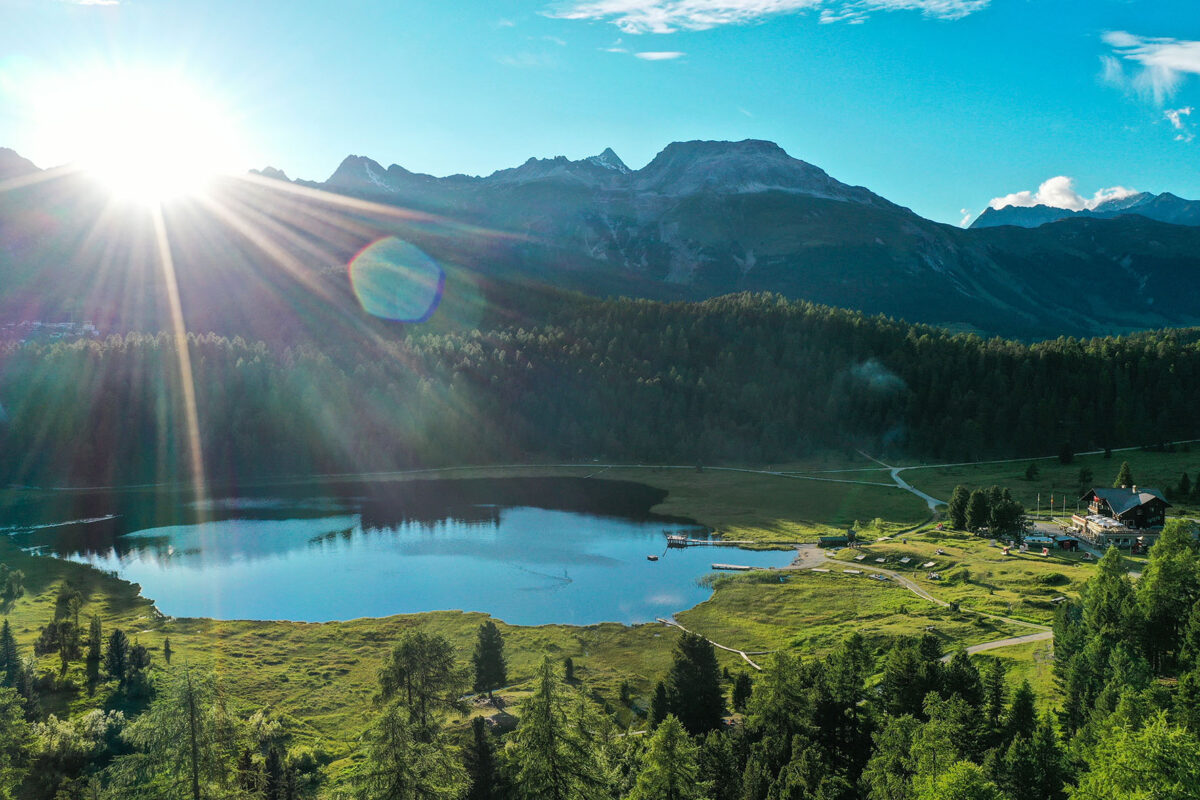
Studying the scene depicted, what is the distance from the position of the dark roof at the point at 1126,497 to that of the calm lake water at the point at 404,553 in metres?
38.2

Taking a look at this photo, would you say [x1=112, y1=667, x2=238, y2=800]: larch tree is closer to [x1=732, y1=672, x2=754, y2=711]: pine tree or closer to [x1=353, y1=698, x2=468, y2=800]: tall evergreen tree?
[x1=353, y1=698, x2=468, y2=800]: tall evergreen tree

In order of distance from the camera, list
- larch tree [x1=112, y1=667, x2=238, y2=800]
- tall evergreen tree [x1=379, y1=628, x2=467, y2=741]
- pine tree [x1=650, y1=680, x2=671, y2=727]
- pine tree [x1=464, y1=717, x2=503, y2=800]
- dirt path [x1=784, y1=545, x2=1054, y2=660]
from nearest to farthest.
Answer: larch tree [x1=112, y1=667, x2=238, y2=800] < pine tree [x1=464, y1=717, x2=503, y2=800] < tall evergreen tree [x1=379, y1=628, x2=467, y2=741] < pine tree [x1=650, y1=680, x2=671, y2=727] < dirt path [x1=784, y1=545, x2=1054, y2=660]

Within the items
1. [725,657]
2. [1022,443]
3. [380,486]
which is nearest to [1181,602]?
[725,657]

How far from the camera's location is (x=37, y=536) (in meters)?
122

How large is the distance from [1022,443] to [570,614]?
121605 millimetres

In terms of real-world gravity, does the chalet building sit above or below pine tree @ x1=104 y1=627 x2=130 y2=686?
above

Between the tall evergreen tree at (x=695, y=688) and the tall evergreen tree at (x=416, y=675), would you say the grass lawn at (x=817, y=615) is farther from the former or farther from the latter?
the tall evergreen tree at (x=416, y=675)

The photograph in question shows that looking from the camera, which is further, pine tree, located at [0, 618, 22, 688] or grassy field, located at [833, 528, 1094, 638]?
grassy field, located at [833, 528, 1094, 638]

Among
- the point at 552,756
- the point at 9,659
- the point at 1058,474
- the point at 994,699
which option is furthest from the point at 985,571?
Answer: the point at 9,659

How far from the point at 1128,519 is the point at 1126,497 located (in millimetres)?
2801

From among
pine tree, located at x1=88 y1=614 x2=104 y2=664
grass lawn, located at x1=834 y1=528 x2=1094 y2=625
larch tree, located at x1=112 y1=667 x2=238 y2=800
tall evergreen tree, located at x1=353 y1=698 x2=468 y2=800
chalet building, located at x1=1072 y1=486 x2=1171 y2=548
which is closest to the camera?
tall evergreen tree, located at x1=353 y1=698 x2=468 y2=800

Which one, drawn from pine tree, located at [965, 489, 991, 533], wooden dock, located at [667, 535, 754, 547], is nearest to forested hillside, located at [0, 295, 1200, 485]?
wooden dock, located at [667, 535, 754, 547]

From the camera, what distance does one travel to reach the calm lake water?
8694 centimetres

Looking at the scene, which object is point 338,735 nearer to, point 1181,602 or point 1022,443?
point 1181,602
